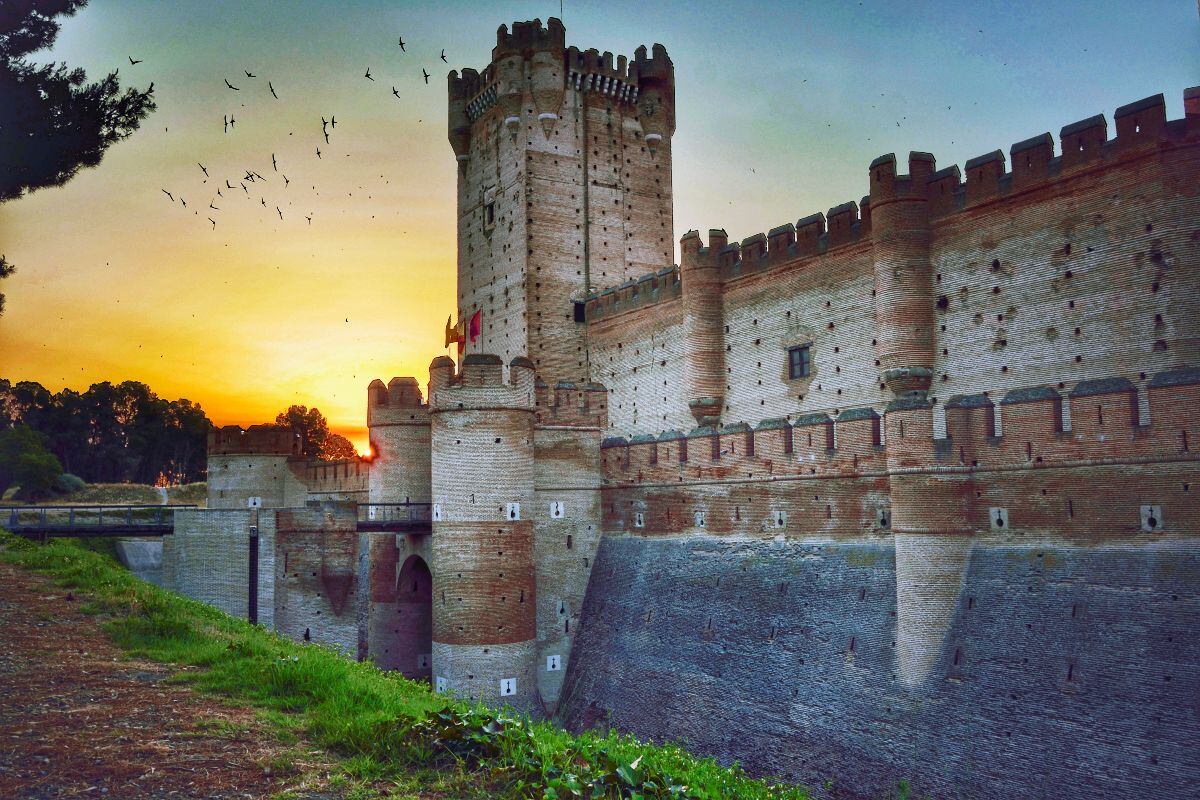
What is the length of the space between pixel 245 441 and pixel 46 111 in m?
16.8

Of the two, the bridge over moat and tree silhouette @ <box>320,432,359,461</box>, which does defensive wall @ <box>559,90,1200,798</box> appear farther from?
tree silhouette @ <box>320,432,359,461</box>

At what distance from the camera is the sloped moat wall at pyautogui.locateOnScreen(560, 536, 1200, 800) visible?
1243 cm

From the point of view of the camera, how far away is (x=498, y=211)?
32.0m

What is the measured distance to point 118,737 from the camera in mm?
7480

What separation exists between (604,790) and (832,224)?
16303 millimetres

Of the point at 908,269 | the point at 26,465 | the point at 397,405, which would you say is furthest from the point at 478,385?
the point at 26,465

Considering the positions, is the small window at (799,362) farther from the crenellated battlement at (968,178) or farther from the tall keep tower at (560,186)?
the tall keep tower at (560,186)

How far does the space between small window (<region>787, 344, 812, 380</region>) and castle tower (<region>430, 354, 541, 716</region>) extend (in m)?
6.47

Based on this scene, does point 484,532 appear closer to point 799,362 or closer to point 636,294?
point 799,362

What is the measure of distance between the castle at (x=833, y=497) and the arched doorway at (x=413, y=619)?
9 cm

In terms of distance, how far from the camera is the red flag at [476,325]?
3284 cm

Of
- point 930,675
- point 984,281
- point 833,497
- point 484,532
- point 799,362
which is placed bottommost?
point 930,675

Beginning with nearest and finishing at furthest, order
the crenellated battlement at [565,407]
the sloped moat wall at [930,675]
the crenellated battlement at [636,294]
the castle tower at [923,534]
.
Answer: the sloped moat wall at [930,675] < the castle tower at [923,534] < the crenellated battlement at [565,407] < the crenellated battlement at [636,294]

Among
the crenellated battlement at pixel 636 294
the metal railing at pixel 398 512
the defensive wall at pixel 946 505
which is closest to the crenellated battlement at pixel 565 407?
the defensive wall at pixel 946 505
